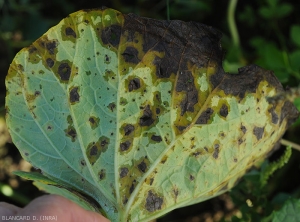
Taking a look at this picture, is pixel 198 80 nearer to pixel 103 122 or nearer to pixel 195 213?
pixel 103 122

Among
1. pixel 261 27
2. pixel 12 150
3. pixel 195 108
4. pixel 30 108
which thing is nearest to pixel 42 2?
pixel 12 150

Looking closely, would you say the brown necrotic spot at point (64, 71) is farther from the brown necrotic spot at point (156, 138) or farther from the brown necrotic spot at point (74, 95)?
the brown necrotic spot at point (156, 138)

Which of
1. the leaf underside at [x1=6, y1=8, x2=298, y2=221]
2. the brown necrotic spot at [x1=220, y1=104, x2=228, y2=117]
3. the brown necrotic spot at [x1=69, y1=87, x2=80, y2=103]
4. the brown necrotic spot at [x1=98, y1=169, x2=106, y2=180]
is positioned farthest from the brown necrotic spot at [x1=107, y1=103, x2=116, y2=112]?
the brown necrotic spot at [x1=220, y1=104, x2=228, y2=117]

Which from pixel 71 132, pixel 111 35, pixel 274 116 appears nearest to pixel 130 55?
pixel 111 35

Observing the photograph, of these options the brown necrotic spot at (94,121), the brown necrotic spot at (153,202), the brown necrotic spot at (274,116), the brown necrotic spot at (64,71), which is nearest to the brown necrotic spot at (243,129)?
the brown necrotic spot at (274,116)

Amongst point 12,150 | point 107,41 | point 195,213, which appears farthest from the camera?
point 12,150

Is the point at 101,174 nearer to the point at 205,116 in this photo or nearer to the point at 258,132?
the point at 205,116

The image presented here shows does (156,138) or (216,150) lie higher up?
(156,138)
